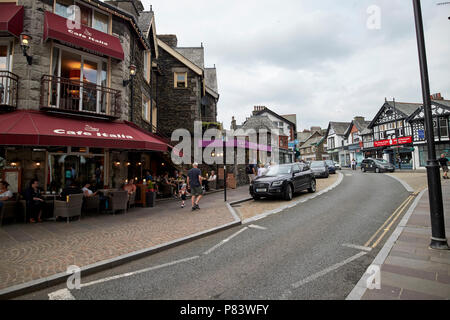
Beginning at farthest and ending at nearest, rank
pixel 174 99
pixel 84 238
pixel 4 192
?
pixel 174 99
pixel 4 192
pixel 84 238

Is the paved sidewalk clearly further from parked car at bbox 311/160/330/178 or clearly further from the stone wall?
parked car at bbox 311/160/330/178

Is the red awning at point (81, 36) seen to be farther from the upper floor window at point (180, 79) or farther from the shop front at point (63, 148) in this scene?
the upper floor window at point (180, 79)

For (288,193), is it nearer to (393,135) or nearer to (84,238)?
(84,238)

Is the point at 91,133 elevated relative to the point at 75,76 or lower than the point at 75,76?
lower

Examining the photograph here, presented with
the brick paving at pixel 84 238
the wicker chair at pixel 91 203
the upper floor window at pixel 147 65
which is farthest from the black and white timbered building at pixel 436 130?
the wicker chair at pixel 91 203

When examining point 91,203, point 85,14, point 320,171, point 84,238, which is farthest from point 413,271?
point 320,171

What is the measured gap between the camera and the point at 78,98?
8992mm

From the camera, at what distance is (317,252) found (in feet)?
14.4

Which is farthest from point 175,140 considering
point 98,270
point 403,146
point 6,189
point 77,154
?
point 403,146

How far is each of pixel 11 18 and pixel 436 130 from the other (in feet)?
132

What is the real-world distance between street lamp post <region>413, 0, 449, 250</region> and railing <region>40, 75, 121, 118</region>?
1001 cm
